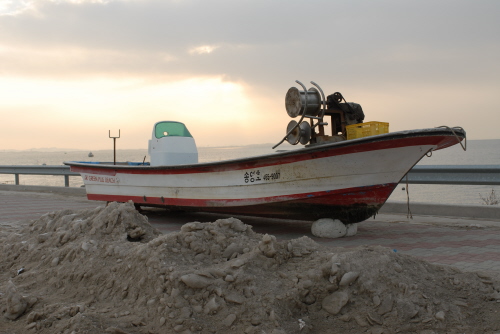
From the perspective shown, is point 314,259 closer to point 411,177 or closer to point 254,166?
point 254,166

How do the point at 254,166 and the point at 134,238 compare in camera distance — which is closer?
the point at 134,238

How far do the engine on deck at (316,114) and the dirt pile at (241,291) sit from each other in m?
3.26

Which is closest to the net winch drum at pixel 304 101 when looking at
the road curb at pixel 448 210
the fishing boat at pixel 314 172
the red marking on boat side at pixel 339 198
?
the fishing boat at pixel 314 172

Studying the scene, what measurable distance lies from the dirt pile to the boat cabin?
18.6ft

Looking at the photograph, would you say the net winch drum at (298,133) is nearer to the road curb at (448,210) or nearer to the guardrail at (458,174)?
the road curb at (448,210)

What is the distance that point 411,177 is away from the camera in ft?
32.5

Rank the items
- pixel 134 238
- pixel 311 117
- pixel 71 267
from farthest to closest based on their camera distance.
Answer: pixel 311 117
pixel 134 238
pixel 71 267

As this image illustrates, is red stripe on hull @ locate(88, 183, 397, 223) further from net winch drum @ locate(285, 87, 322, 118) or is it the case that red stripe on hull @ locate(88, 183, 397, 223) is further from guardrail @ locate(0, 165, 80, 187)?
guardrail @ locate(0, 165, 80, 187)

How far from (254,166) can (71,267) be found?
3.62m

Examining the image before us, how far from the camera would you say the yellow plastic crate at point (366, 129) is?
6996 mm

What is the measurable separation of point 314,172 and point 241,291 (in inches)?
146

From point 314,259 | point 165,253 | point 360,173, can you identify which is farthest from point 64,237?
A: point 360,173

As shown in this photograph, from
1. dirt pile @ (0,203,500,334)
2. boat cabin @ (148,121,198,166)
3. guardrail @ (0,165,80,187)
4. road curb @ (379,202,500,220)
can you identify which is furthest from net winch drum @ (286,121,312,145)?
guardrail @ (0,165,80,187)

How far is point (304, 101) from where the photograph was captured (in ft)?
24.6
